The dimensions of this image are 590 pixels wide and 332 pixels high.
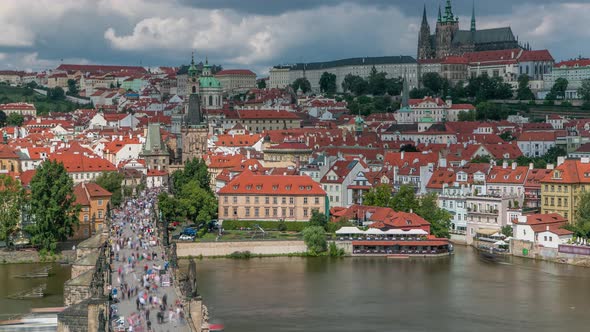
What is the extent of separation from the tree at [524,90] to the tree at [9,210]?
85.6 metres

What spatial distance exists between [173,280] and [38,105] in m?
121

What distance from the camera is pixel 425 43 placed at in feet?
534

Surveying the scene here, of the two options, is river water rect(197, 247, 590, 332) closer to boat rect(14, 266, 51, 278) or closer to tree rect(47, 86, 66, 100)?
boat rect(14, 266, 51, 278)

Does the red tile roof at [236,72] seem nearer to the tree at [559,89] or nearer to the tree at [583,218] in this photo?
the tree at [559,89]

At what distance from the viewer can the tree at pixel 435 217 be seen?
49.0 m

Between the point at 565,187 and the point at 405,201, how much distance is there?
25.1 ft

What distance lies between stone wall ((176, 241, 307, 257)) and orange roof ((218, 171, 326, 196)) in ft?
17.4

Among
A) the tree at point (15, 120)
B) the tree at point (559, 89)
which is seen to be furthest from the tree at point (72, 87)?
the tree at point (559, 89)

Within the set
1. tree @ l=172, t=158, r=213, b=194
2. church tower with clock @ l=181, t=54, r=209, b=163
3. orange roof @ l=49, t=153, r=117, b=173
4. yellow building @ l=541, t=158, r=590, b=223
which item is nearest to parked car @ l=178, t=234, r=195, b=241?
tree @ l=172, t=158, r=213, b=194

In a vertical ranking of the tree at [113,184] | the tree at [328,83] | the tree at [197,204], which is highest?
the tree at [328,83]

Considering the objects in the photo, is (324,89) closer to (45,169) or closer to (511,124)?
(511,124)

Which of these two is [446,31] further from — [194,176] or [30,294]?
[30,294]

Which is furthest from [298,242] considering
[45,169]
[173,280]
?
[173,280]

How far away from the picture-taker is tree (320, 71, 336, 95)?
148 m
